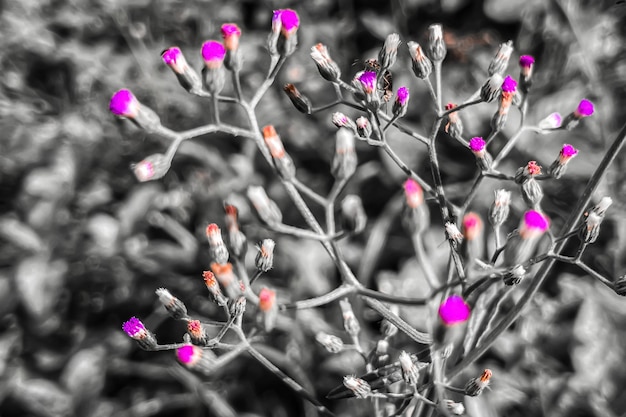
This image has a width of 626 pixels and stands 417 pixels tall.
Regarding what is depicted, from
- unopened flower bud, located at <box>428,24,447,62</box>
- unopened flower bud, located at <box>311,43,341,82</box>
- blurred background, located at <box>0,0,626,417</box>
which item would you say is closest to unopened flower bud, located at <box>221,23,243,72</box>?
unopened flower bud, located at <box>311,43,341,82</box>

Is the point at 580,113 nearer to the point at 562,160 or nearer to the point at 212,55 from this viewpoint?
the point at 562,160

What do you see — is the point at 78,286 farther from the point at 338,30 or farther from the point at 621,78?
the point at 621,78

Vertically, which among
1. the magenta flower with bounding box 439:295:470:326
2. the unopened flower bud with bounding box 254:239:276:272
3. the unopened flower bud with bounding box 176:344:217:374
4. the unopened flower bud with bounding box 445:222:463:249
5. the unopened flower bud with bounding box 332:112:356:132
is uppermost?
the unopened flower bud with bounding box 332:112:356:132

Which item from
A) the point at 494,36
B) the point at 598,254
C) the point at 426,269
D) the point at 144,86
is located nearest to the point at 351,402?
the point at 598,254

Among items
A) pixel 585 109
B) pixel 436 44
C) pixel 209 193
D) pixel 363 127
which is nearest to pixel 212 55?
pixel 363 127

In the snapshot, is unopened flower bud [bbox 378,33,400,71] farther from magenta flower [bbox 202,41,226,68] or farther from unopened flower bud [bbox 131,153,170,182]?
unopened flower bud [bbox 131,153,170,182]

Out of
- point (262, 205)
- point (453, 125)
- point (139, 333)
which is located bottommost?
point (139, 333)
